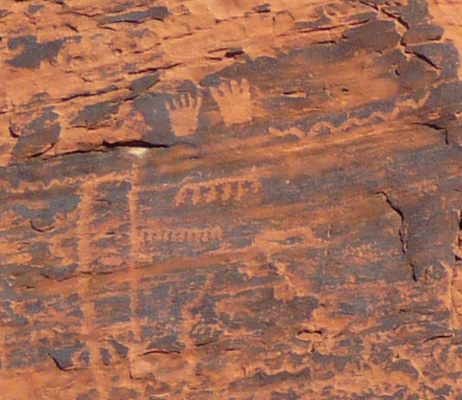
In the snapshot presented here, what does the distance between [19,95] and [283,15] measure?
0.49 metres

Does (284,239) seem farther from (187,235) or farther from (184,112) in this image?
(184,112)

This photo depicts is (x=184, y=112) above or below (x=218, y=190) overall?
above

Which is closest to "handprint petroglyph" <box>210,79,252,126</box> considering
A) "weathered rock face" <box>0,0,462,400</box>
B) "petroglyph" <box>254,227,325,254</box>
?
"weathered rock face" <box>0,0,462,400</box>

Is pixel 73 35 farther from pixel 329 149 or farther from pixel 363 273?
pixel 363 273

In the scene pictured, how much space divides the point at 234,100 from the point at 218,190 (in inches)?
6.3

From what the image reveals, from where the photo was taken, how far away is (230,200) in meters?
1.48

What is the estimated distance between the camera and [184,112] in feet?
4.91

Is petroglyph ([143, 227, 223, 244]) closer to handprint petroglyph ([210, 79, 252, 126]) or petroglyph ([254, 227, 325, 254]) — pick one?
petroglyph ([254, 227, 325, 254])

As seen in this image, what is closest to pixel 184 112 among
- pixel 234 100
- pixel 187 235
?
pixel 234 100

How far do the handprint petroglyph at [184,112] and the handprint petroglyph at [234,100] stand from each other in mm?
37

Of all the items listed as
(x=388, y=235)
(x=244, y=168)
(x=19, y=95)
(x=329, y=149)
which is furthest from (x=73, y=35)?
(x=388, y=235)

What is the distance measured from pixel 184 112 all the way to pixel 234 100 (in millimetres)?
91

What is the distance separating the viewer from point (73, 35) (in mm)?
1509

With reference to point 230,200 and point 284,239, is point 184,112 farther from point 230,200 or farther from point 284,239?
point 284,239
